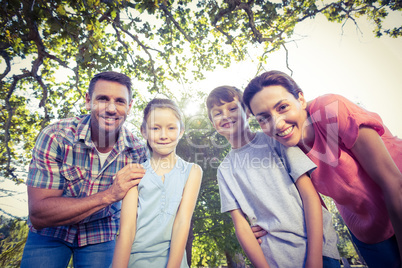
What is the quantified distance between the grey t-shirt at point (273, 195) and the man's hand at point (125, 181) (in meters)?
0.99

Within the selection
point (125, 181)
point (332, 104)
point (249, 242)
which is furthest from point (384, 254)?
point (125, 181)

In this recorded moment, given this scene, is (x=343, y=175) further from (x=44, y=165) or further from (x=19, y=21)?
(x=19, y=21)

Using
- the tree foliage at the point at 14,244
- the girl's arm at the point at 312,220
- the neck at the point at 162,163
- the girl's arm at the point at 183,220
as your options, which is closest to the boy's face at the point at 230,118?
the girl's arm at the point at 183,220

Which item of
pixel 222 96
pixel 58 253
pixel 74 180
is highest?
pixel 222 96

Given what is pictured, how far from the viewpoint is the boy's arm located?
1.61m

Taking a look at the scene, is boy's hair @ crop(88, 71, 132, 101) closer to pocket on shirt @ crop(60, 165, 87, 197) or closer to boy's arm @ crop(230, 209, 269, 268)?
pocket on shirt @ crop(60, 165, 87, 197)

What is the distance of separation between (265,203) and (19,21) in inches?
186

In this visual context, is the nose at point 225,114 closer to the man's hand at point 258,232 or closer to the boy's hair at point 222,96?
the boy's hair at point 222,96

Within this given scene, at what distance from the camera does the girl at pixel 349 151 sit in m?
1.37

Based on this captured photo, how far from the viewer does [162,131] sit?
6.62ft

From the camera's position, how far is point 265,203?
1.72 m

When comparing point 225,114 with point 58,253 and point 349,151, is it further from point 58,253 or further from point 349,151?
point 58,253

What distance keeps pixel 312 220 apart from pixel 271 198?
370 mm

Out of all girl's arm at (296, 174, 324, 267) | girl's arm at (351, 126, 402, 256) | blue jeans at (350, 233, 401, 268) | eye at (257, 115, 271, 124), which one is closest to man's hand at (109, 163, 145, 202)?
eye at (257, 115, 271, 124)
